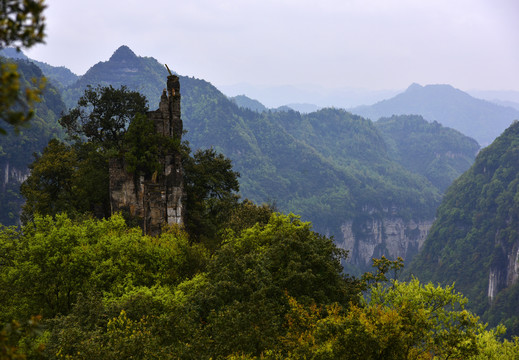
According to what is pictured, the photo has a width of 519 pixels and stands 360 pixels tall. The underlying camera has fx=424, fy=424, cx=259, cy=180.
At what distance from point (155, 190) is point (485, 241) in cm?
16801

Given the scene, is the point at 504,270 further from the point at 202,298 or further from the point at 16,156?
the point at 16,156

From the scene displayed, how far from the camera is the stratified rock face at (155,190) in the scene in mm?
40250

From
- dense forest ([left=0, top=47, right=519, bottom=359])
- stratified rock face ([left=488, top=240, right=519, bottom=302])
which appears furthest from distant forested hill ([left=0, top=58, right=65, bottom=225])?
stratified rock face ([left=488, top=240, right=519, bottom=302])

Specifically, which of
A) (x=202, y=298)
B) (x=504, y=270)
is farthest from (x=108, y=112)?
(x=504, y=270)

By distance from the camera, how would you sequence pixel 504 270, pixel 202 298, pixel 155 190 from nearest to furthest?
1. pixel 202 298
2. pixel 155 190
3. pixel 504 270

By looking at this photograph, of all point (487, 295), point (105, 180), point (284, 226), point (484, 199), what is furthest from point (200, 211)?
point (484, 199)

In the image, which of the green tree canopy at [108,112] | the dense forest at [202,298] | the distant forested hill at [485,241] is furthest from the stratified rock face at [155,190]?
the distant forested hill at [485,241]

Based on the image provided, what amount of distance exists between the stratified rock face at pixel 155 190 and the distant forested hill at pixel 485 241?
113653mm

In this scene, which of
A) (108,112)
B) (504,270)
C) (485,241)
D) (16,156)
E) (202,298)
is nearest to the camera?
(202,298)

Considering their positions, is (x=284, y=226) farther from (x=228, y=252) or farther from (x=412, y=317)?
(x=412, y=317)

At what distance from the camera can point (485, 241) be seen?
171875mm

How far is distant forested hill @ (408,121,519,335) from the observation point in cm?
13978

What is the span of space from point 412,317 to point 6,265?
2531cm

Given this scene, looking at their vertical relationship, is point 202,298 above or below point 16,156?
below
